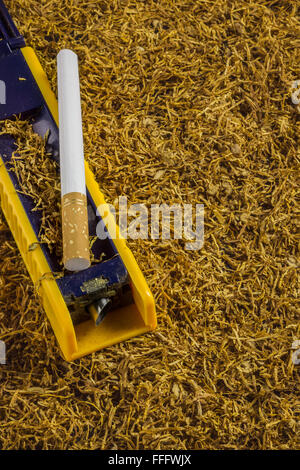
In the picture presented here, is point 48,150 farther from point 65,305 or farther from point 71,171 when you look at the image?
point 65,305

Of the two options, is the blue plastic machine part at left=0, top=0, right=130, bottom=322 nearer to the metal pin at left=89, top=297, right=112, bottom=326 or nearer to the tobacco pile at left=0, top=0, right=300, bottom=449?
the metal pin at left=89, top=297, right=112, bottom=326

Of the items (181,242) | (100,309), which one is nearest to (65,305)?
(100,309)

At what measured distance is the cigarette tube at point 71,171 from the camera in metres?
1.74

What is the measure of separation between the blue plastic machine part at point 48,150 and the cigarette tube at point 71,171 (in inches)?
2.4

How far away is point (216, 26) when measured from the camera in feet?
8.16

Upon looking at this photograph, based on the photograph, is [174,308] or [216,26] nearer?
[174,308]

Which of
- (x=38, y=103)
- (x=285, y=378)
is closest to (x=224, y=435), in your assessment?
(x=285, y=378)

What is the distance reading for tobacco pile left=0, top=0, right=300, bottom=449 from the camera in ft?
6.21

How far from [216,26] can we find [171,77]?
33 cm

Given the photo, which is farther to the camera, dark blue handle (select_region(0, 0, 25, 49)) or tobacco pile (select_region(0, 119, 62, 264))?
dark blue handle (select_region(0, 0, 25, 49))

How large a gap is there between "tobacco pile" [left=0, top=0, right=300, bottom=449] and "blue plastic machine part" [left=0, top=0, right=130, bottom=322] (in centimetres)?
17

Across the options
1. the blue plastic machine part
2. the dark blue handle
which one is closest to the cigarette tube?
the blue plastic machine part
